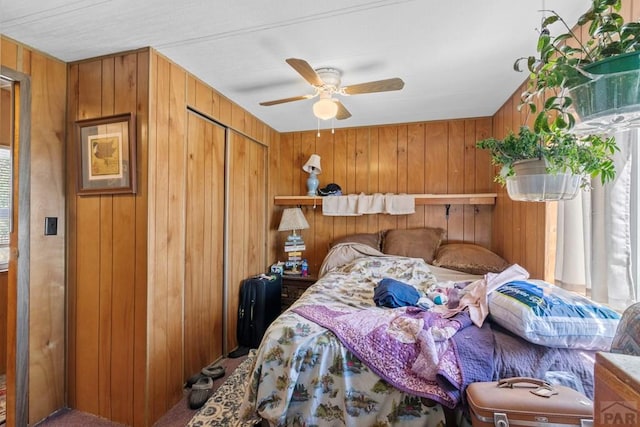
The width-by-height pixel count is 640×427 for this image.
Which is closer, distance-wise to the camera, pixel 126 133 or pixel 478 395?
pixel 478 395

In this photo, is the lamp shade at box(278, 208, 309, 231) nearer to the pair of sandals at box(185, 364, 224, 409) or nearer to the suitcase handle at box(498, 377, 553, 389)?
the pair of sandals at box(185, 364, 224, 409)

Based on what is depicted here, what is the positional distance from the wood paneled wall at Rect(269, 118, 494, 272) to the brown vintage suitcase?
7.17ft

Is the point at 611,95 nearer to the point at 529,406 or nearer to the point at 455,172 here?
the point at 529,406

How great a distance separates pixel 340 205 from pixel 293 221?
0.56m

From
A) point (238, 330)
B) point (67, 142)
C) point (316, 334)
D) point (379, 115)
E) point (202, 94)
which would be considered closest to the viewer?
point (316, 334)

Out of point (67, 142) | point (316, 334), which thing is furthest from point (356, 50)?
point (67, 142)

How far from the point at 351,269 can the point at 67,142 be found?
A: 7.53 ft

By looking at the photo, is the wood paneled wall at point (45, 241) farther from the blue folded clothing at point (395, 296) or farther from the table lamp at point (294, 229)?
the blue folded clothing at point (395, 296)

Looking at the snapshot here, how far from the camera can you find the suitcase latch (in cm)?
94

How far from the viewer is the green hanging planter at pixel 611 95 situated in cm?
67

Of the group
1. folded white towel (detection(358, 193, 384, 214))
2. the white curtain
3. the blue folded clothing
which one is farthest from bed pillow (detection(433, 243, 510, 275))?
the white curtain

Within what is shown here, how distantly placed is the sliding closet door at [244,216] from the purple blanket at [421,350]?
1.52m

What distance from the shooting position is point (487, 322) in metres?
1.43

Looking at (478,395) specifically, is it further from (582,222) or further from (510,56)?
(510,56)
